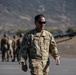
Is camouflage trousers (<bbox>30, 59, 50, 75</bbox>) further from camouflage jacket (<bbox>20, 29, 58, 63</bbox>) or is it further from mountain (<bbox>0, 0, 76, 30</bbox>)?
mountain (<bbox>0, 0, 76, 30</bbox>)

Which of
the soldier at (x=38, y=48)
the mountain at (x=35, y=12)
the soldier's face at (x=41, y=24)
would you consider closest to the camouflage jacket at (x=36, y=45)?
the soldier at (x=38, y=48)

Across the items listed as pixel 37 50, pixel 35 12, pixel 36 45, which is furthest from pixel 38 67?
pixel 35 12

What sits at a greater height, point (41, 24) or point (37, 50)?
point (41, 24)

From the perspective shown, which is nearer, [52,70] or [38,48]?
[38,48]

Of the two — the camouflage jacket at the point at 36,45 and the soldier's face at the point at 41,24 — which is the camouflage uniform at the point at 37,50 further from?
the soldier's face at the point at 41,24

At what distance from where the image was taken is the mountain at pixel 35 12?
14212 centimetres

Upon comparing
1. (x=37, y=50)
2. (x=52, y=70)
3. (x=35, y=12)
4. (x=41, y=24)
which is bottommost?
(x=37, y=50)

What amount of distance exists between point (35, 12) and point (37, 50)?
444ft

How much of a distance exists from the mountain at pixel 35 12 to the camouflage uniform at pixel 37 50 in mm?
125135

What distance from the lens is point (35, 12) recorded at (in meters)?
146

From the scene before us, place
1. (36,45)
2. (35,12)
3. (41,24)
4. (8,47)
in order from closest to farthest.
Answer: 1. (41,24)
2. (36,45)
3. (8,47)
4. (35,12)

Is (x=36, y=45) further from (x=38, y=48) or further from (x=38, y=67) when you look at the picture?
(x=38, y=67)

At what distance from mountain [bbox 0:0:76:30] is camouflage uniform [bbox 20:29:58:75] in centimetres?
12513

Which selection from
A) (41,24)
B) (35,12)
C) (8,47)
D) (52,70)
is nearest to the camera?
(41,24)
